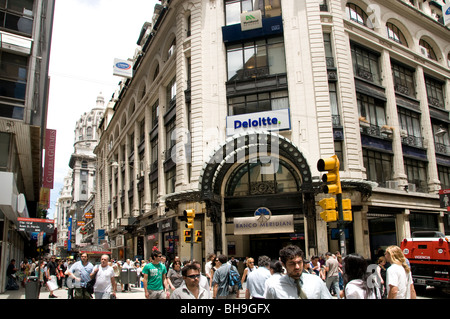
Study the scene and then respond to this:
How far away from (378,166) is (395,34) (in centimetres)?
1198

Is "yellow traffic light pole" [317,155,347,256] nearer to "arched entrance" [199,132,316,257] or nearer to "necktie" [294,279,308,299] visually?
"necktie" [294,279,308,299]

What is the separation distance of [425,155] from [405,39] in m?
9.61

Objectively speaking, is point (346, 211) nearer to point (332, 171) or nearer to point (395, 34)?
point (332, 171)

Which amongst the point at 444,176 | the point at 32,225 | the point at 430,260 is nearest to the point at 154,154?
the point at 32,225

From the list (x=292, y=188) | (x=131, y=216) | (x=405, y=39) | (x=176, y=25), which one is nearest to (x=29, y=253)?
(x=131, y=216)

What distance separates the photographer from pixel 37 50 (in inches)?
773

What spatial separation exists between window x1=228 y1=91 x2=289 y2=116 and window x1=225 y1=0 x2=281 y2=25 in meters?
5.57

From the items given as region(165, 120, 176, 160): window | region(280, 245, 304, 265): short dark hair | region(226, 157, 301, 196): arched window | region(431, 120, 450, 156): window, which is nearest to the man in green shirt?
region(280, 245, 304, 265): short dark hair

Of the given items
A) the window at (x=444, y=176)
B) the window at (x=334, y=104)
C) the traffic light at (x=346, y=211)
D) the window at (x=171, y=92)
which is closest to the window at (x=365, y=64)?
the window at (x=334, y=104)

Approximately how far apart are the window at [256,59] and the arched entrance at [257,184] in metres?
5.00

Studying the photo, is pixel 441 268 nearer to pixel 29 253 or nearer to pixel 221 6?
pixel 221 6

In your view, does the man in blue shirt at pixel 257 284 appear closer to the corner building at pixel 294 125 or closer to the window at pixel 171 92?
the corner building at pixel 294 125
